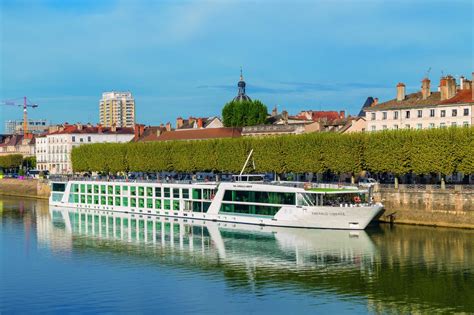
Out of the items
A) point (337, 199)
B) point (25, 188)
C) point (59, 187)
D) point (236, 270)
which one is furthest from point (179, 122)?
point (236, 270)

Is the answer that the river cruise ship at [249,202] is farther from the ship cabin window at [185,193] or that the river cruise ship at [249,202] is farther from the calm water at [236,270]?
the calm water at [236,270]

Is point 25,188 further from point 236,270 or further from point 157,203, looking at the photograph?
point 236,270

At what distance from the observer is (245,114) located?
125 metres

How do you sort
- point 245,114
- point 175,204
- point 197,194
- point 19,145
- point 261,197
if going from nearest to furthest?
point 261,197 → point 197,194 → point 175,204 → point 245,114 → point 19,145

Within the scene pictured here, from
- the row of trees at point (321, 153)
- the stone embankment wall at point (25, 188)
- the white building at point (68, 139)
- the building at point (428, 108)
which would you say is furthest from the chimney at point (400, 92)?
the white building at point (68, 139)

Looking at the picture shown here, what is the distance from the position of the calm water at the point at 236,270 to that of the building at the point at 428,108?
74.7ft

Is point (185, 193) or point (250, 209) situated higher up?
point (185, 193)

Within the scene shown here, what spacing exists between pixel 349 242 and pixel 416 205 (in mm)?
10453

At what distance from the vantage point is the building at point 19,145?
16538cm

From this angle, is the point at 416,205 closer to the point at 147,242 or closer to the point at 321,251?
the point at 321,251

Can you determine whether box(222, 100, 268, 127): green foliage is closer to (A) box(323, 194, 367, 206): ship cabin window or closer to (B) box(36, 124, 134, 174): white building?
(B) box(36, 124, 134, 174): white building

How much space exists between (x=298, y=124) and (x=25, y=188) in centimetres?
4111

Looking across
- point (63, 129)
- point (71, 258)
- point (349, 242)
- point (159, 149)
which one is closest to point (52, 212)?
point (159, 149)

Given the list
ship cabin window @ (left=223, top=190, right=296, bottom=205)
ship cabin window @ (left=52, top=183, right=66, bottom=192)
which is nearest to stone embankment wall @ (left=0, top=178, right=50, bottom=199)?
ship cabin window @ (left=52, top=183, right=66, bottom=192)
